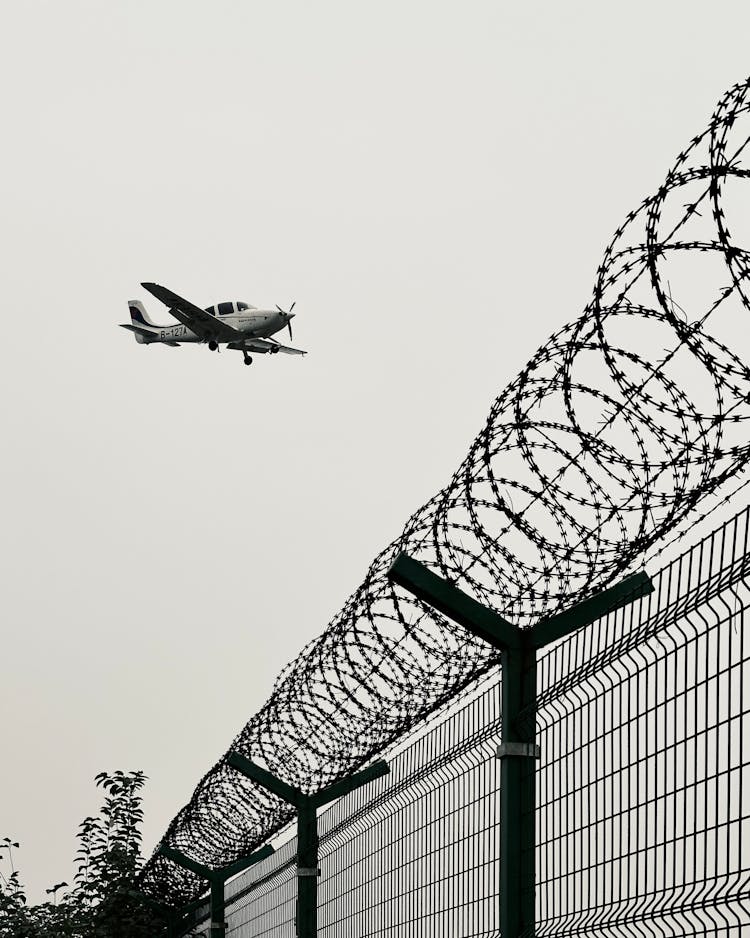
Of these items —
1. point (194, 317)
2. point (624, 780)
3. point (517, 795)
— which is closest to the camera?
point (624, 780)

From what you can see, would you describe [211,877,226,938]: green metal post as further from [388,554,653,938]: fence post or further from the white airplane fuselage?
the white airplane fuselage

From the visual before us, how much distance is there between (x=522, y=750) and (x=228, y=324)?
31555mm

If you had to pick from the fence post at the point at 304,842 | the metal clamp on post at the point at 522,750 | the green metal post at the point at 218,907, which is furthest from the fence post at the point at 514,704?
the green metal post at the point at 218,907

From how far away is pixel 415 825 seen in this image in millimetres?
6316

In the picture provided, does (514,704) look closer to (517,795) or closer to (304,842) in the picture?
(517,795)

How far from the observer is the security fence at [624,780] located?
3309mm

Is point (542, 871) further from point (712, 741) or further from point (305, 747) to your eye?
point (305, 747)

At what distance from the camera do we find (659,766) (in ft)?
12.0

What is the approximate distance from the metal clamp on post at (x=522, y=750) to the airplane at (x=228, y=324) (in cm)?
2848

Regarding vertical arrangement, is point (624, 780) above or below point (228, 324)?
below

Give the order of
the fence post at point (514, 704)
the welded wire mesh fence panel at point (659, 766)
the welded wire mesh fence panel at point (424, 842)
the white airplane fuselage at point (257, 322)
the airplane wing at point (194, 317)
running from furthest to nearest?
the white airplane fuselage at point (257, 322), the airplane wing at point (194, 317), the welded wire mesh fence panel at point (424, 842), the fence post at point (514, 704), the welded wire mesh fence panel at point (659, 766)

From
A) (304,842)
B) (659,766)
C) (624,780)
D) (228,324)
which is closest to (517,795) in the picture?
(624,780)

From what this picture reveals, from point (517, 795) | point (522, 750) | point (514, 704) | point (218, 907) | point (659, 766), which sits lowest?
point (659, 766)

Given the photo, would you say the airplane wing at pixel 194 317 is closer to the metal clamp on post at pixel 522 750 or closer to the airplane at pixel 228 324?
the airplane at pixel 228 324
